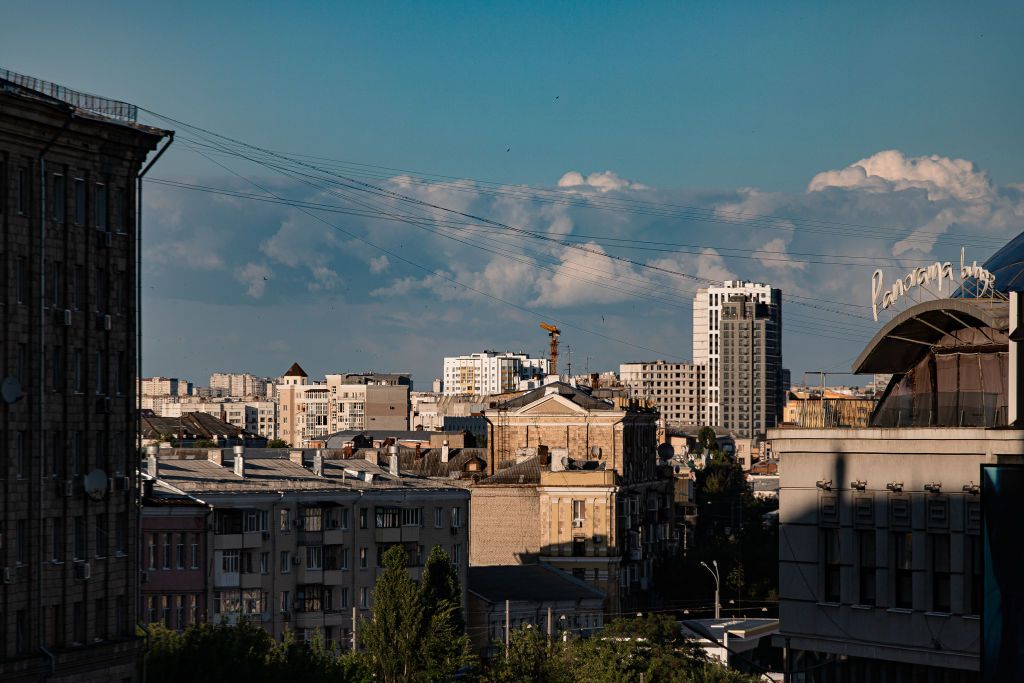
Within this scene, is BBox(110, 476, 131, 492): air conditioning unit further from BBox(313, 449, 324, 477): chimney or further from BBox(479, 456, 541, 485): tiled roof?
BBox(479, 456, 541, 485): tiled roof

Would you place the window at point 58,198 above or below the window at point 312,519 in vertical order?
above

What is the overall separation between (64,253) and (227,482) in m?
37.1

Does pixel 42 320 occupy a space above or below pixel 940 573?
above

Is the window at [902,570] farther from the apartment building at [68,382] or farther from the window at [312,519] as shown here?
the window at [312,519]

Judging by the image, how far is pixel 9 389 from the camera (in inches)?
2114

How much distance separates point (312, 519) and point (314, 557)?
1993mm

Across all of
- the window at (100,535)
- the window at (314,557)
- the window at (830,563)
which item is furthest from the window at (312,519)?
the window at (830,563)

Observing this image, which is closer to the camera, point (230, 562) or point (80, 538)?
point (80, 538)

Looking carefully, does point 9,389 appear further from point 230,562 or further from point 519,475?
point 519,475

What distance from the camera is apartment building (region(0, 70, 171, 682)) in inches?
2116

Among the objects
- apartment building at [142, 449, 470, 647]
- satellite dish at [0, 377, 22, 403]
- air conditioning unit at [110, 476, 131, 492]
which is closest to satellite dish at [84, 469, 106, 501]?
air conditioning unit at [110, 476, 131, 492]

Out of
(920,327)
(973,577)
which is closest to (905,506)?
(973,577)

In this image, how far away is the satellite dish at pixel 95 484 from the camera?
57.2 m

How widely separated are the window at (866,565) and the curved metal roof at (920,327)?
5.70 meters
